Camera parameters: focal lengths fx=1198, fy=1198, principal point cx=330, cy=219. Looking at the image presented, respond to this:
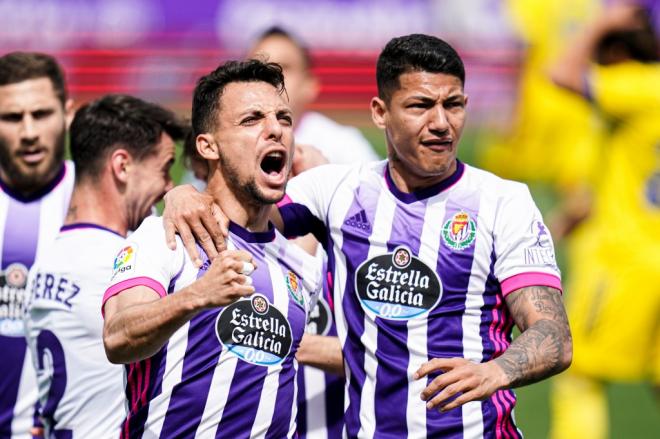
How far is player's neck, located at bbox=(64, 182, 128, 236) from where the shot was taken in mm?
4883

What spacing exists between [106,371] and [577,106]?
11565 millimetres

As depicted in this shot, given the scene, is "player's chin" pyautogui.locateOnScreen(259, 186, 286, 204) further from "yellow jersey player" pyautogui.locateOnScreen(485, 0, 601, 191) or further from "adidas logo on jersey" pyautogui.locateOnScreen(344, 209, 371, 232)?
"yellow jersey player" pyautogui.locateOnScreen(485, 0, 601, 191)

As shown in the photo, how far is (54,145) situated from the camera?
217 inches

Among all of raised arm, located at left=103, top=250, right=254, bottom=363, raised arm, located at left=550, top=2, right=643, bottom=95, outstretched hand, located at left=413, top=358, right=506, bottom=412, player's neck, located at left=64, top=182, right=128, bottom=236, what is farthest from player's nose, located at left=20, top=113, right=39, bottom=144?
raised arm, located at left=550, top=2, right=643, bottom=95

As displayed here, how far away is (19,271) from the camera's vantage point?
533 centimetres

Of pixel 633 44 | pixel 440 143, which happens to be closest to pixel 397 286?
pixel 440 143

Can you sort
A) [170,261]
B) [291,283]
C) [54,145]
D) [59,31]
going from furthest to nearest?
[59,31], [54,145], [291,283], [170,261]

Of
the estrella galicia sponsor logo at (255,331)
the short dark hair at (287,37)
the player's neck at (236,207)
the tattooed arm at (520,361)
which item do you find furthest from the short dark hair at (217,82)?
the short dark hair at (287,37)

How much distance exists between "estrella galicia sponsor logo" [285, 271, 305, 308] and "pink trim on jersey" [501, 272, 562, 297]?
2.43 feet

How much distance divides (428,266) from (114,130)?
4.88 feet

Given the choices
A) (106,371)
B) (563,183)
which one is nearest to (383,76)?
(106,371)

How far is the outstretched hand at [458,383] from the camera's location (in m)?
3.63

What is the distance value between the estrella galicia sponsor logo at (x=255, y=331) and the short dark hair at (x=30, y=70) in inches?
80.0

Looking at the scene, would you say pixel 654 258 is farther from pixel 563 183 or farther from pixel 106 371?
pixel 563 183
